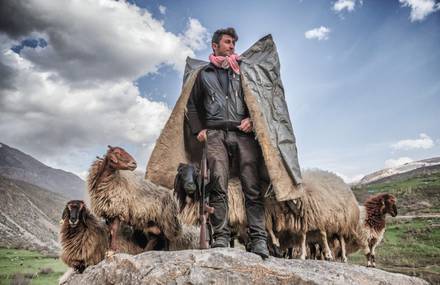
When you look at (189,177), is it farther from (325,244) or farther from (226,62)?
(325,244)

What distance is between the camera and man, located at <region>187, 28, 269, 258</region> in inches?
175

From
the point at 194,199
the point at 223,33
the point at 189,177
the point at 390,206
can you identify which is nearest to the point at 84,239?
the point at 194,199

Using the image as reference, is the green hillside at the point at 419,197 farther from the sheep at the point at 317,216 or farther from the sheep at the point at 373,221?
the sheep at the point at 317,216

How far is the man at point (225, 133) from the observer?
4441 mm

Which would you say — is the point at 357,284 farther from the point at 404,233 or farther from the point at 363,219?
the point at 404,233

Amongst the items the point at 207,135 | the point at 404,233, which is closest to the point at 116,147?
the point at 207,135

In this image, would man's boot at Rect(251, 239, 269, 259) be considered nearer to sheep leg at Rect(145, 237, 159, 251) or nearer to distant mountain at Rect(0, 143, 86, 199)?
sheep leg at Rect(145, 237, 159, 251)

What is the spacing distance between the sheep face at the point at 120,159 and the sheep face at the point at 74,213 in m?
0.89

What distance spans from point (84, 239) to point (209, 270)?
10.3 feet

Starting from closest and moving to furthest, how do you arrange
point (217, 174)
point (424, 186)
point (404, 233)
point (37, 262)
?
point (217, 174) → point (37, 262) → point (404, 233) → point (424, 186)

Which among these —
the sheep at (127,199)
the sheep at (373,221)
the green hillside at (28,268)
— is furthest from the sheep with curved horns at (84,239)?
the sheep at (373,221)

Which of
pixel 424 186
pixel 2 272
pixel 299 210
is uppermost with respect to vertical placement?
pixel 424 186

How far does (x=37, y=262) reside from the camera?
10633 mm

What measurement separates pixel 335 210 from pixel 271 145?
2.82 metres
